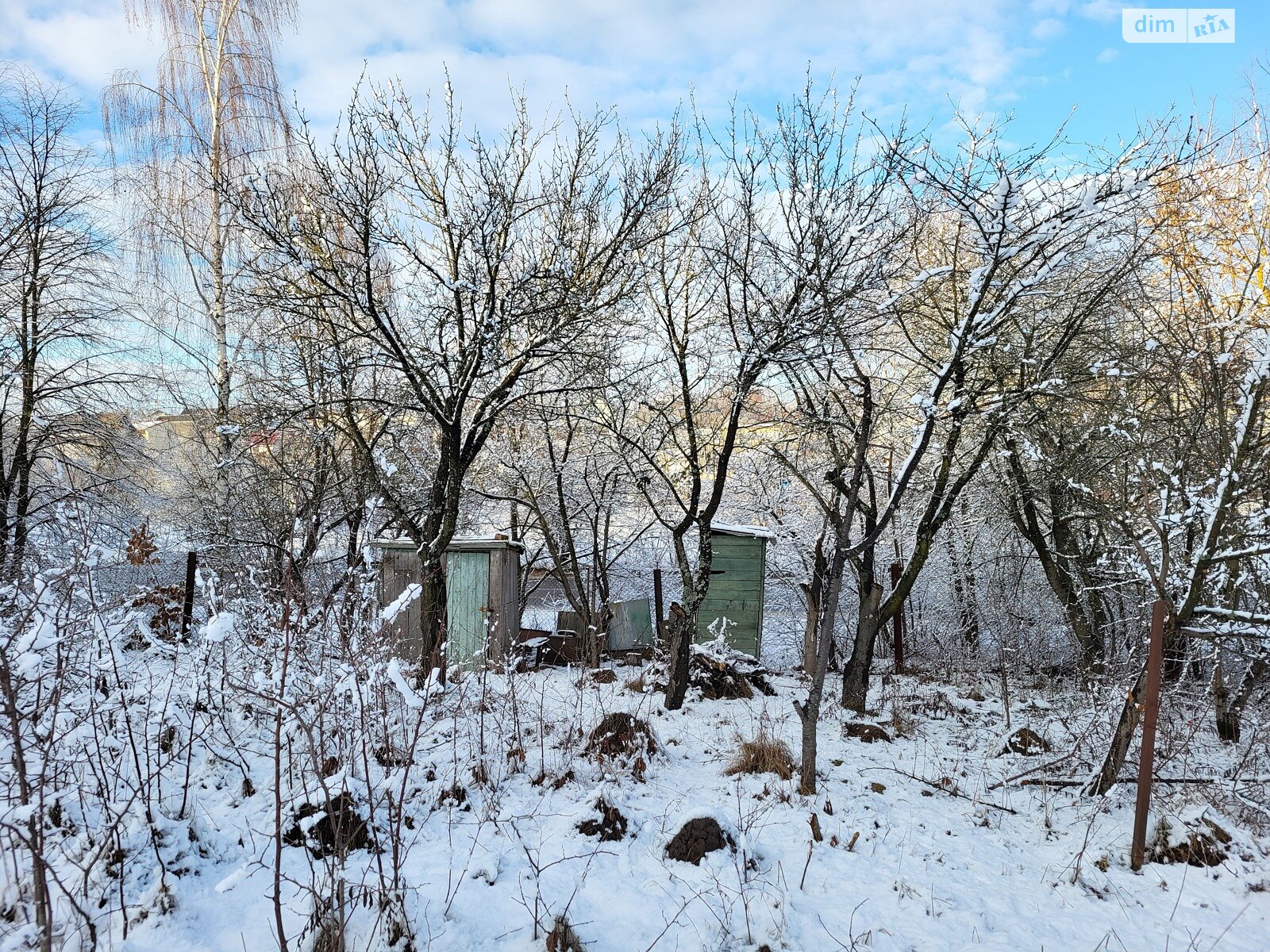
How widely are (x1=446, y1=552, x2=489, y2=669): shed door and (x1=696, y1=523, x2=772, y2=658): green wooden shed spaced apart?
3779 mm

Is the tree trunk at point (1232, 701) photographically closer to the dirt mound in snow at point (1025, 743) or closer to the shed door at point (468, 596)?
the dirt mound in snow at point (1025, 743)

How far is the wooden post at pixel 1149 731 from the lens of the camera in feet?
12.0

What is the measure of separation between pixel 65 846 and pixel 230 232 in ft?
31.9

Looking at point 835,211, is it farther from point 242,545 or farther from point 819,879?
point 242,545

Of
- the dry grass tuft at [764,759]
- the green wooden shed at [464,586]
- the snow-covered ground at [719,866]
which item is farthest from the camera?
the green wooden shed at [464,586]

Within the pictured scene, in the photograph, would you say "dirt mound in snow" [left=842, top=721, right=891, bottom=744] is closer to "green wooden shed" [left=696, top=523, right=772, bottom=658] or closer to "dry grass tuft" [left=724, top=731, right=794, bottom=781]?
"dry grass tuft" [left=724, top=731, right=794, bottom=781]

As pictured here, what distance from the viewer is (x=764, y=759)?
4.99 m

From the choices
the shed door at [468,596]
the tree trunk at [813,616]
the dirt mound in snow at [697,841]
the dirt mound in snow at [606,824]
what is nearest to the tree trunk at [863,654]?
the tree trunk at [813,616]

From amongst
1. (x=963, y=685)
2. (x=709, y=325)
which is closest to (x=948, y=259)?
(x=709, y=325)

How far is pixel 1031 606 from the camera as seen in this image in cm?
1155

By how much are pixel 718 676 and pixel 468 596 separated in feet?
10.9

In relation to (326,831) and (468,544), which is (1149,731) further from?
(468,544)

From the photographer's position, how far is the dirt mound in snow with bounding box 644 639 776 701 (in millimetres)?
7328

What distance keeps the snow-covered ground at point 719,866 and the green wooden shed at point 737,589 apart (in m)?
5.73
